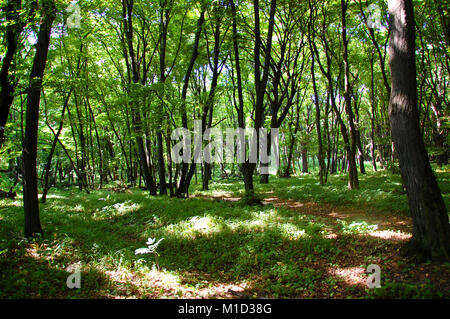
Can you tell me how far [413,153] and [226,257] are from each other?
4286 mm

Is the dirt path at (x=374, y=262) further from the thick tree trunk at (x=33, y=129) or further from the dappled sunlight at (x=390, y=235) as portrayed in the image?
the thick tree trunk at (x=33, y=129)

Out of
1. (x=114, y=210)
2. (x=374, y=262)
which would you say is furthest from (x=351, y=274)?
(x=114, y=210)

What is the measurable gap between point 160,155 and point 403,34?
36.4 ft

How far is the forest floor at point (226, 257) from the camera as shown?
4.23 m

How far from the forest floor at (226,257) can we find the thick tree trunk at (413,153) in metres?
0.40

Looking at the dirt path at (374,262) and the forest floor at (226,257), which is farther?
the forest floor at (226,257)

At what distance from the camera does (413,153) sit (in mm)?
4238

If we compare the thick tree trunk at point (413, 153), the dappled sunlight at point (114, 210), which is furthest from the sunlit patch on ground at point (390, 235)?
the dappled sunlight at point (114, 210)

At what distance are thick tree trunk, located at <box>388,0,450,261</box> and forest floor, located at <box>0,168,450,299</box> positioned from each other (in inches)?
15.7

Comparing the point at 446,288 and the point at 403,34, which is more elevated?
the point at 403,34

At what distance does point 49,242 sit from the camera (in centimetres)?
650

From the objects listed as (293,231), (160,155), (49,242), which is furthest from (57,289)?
(160,155)

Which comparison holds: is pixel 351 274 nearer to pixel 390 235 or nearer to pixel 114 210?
pixel 390 235
